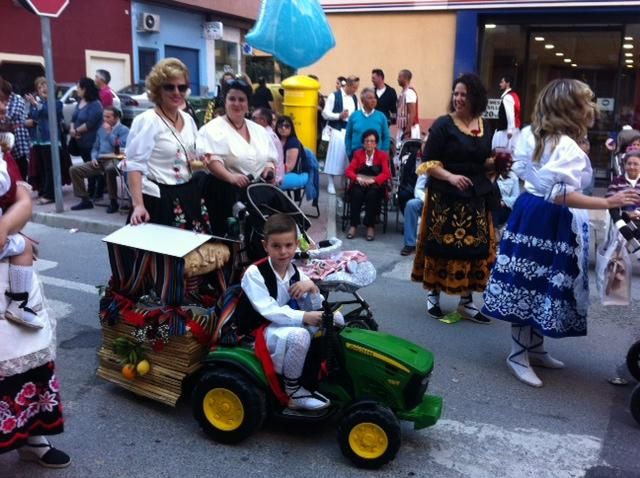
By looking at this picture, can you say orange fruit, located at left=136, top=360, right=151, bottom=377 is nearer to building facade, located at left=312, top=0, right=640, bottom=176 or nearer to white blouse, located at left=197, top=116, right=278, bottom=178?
white blouse, located at left=197, top=116, right=278, bottom=178

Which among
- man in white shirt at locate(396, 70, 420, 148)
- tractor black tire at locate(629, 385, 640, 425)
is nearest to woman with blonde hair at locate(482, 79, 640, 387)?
tractor black tire at locate(629, 385, 640, 425)

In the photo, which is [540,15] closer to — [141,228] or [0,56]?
[141,228]

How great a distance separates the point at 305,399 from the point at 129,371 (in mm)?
1104

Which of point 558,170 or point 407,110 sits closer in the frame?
point 558,170

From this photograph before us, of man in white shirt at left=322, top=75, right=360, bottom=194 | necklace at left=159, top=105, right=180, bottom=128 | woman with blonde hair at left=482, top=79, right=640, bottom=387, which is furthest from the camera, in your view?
man in white shirt at left=322, top=75, right=360, bottom=194

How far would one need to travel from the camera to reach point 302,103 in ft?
37.4

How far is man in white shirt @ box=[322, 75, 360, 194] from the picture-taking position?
Result: 32.8 ft

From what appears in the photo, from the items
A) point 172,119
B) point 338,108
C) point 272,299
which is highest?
point 338,108

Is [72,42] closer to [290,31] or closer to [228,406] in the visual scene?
[290,31]

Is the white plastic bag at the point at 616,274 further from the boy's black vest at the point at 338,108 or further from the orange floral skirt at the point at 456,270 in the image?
the boy's black vest at the point at 338,108

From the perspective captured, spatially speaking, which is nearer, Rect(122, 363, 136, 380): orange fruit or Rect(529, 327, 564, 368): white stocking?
Rect(122, 363, 136, 380): orange fruit

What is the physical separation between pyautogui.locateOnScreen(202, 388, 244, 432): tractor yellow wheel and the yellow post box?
817 centimetres

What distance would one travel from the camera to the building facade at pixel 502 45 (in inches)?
478

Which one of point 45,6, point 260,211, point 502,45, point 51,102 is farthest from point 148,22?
point 260,211
